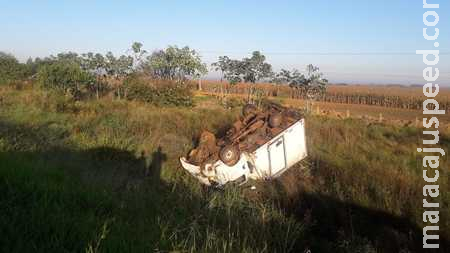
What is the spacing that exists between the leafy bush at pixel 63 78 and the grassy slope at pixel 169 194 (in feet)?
24.8

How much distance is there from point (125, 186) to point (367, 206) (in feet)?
14.3

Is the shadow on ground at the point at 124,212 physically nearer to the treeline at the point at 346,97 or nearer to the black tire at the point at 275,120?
the black tire at the point at 275,120

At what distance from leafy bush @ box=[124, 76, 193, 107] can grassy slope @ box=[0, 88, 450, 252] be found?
29.3 feet

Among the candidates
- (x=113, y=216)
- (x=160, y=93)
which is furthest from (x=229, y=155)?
(x=160, y=93)

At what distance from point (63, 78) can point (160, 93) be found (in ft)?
17.9

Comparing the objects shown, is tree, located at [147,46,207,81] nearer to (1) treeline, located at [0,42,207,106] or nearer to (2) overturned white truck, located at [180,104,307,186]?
(1) treeline, located at [0,42,207,106]

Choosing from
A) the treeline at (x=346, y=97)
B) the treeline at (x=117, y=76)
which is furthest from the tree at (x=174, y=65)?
the treeline at (x=346, y=97)

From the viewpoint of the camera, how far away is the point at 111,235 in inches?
136

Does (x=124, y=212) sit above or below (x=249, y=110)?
below

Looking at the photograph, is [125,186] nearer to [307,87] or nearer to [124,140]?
[124,140]

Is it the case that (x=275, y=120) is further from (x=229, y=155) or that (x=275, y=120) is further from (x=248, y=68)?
(x=248, y=68)

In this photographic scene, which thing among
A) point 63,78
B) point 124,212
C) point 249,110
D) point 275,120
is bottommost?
point 124,212

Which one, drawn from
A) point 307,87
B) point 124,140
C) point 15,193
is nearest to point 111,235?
point 15,193

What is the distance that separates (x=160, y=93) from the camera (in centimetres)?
2536
